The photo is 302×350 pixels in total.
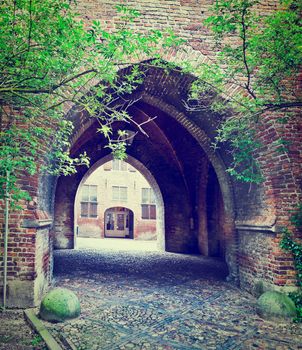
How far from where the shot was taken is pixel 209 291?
6.96 metres

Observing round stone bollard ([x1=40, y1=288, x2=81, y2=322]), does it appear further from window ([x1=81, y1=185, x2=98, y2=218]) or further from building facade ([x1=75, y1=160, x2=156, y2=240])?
window ([x1=81, y1=185, x2=98, y2=218])

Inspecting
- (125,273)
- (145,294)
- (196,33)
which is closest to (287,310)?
(145,294)

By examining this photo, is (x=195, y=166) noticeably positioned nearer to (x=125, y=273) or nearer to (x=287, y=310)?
(x=125, y=273)

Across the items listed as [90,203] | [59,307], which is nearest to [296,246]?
[59,307]

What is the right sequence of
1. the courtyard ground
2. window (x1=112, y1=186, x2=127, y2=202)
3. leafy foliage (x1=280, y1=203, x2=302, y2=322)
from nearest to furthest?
the courtyard ground, leafy foliage (x1=280, y1=203, x2=302, y2=322), window (x1=112, y1=186, x2=127, y2=202)

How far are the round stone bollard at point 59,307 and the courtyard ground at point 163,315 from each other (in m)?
0.12

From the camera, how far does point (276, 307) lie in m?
5.00

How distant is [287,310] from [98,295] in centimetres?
370

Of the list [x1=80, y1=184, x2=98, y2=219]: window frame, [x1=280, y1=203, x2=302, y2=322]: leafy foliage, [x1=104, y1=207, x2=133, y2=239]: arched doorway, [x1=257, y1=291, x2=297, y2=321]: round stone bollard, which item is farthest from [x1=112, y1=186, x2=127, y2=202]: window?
[x1=257, y1=291, x2=297, y2=321]: round stone bollard

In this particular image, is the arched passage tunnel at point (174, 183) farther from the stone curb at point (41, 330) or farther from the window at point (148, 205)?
the window at point (148, 205)

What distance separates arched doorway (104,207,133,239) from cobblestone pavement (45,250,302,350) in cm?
1680

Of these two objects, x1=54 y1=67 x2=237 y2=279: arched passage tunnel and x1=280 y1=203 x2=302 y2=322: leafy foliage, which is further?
x1=54 y1=67 x2=237 y2=279: arched passage tunnel

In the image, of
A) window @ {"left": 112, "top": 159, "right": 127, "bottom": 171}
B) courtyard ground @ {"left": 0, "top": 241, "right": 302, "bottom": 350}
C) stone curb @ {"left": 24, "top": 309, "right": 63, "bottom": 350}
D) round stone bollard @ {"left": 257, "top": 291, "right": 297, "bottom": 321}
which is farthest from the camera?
window @ {"left": 112, "top": 159, "right": 127, "bottom": 171}

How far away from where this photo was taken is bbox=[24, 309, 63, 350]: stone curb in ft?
12.8
